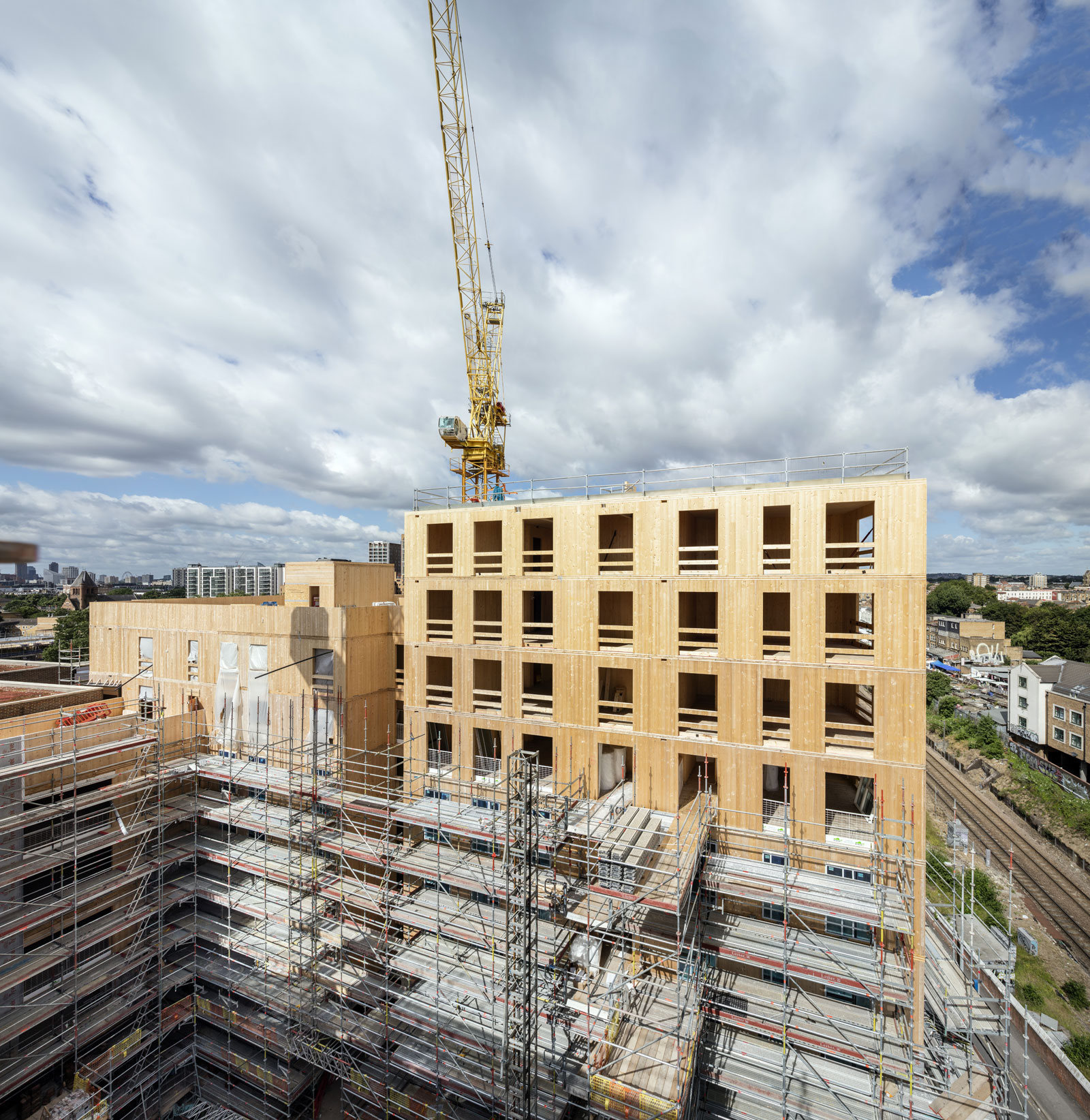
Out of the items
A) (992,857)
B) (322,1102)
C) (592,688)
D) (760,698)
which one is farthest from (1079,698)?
(322,1102)

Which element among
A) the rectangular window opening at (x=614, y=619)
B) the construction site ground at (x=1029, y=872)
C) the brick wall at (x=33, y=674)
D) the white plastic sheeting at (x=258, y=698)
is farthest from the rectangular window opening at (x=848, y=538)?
the brick wall at (x=33, y=674)

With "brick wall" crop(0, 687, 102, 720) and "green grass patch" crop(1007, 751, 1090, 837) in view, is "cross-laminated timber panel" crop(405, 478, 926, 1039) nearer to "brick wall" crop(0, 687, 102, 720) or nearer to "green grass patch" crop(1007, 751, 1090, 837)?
"brick wall" crop(0, 687, 102, 720)

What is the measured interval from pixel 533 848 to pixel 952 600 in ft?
526

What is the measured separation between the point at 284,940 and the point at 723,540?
21349 mm

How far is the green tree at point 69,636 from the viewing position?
54.0 meters

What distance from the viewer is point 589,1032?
13203 millimetres

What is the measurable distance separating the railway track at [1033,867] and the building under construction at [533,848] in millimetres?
12118

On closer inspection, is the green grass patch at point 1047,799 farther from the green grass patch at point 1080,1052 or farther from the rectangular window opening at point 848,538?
the rectangular window opening at point 848,538

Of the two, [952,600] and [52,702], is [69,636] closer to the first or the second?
[52,702]

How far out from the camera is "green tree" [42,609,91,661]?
5398cm

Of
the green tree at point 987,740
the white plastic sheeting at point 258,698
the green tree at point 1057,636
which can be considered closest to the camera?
A: the white plastic sheeting at point 258,698

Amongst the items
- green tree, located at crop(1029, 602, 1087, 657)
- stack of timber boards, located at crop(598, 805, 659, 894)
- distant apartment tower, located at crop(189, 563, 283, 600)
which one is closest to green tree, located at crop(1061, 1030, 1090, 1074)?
stack of timber boards, located at crop(598, 805, 659, 894)

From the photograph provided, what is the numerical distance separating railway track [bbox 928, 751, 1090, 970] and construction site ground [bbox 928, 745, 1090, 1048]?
6 cm

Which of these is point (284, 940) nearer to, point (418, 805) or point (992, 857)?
point (418, 805)
